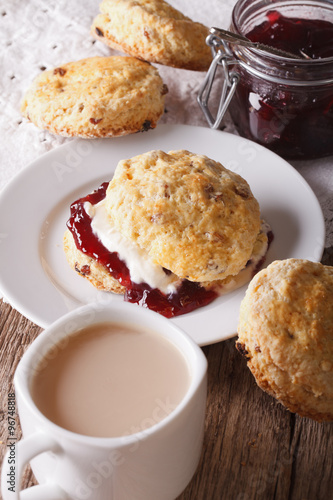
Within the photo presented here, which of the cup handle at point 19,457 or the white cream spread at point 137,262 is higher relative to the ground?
the cup handle at point 19,457

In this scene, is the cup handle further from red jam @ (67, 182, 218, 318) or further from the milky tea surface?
red jam @ (67, 182, 218, 318)

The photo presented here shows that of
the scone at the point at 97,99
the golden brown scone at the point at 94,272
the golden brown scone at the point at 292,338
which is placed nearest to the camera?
the golden brown scone at the point at 292,338

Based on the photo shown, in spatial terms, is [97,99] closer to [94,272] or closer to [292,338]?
[94,272]

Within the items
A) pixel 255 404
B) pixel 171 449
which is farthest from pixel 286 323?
pixel 171 449

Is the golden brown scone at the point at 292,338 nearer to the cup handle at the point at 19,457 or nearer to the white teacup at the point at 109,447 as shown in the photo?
the white teacup at the point at 109,447

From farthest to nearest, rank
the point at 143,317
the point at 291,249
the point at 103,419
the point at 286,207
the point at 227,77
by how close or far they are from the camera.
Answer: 1. the point at 227,77
2. the point at 286,207
3. the point at 291,249
4. the point at 143,317
5. the point at 103,419

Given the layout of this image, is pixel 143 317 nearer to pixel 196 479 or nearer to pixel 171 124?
pixel 196 479

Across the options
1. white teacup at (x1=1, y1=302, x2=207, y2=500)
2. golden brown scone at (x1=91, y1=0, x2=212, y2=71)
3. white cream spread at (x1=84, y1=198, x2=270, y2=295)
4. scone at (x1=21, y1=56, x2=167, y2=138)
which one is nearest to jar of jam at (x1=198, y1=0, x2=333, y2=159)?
golden brown scone at (x1=91, y1=0, x2=212, y2=71)

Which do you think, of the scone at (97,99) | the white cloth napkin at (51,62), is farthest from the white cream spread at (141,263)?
the white cloth napkin at (51,62)
